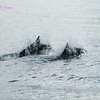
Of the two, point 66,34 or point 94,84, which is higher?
point 66,34

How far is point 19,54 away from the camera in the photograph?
17.7 m

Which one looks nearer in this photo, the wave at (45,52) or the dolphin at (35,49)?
the wave at (45,52)

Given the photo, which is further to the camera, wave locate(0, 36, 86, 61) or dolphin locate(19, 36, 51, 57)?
dolphin locate(19, 36, 51, 57)

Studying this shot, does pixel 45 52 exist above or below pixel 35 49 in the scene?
below

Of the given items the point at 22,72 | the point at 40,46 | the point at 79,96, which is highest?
the point at 40,46

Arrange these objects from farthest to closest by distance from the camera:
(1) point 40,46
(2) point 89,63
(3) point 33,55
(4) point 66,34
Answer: (4) point 66,34 → (1) point 40,46 → (3) point 33,55 → (2) point 89,63

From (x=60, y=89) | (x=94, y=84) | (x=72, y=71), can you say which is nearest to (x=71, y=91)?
(x=60, y=89)

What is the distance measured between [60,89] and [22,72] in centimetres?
285

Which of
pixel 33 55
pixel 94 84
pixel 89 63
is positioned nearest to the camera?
pixel 94 84

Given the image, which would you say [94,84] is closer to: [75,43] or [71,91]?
[71,91]

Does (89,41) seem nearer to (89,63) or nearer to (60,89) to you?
A: (89,63)

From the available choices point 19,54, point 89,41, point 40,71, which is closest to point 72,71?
point 40,71

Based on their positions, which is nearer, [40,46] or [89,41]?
[40,46]

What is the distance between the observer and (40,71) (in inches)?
577
